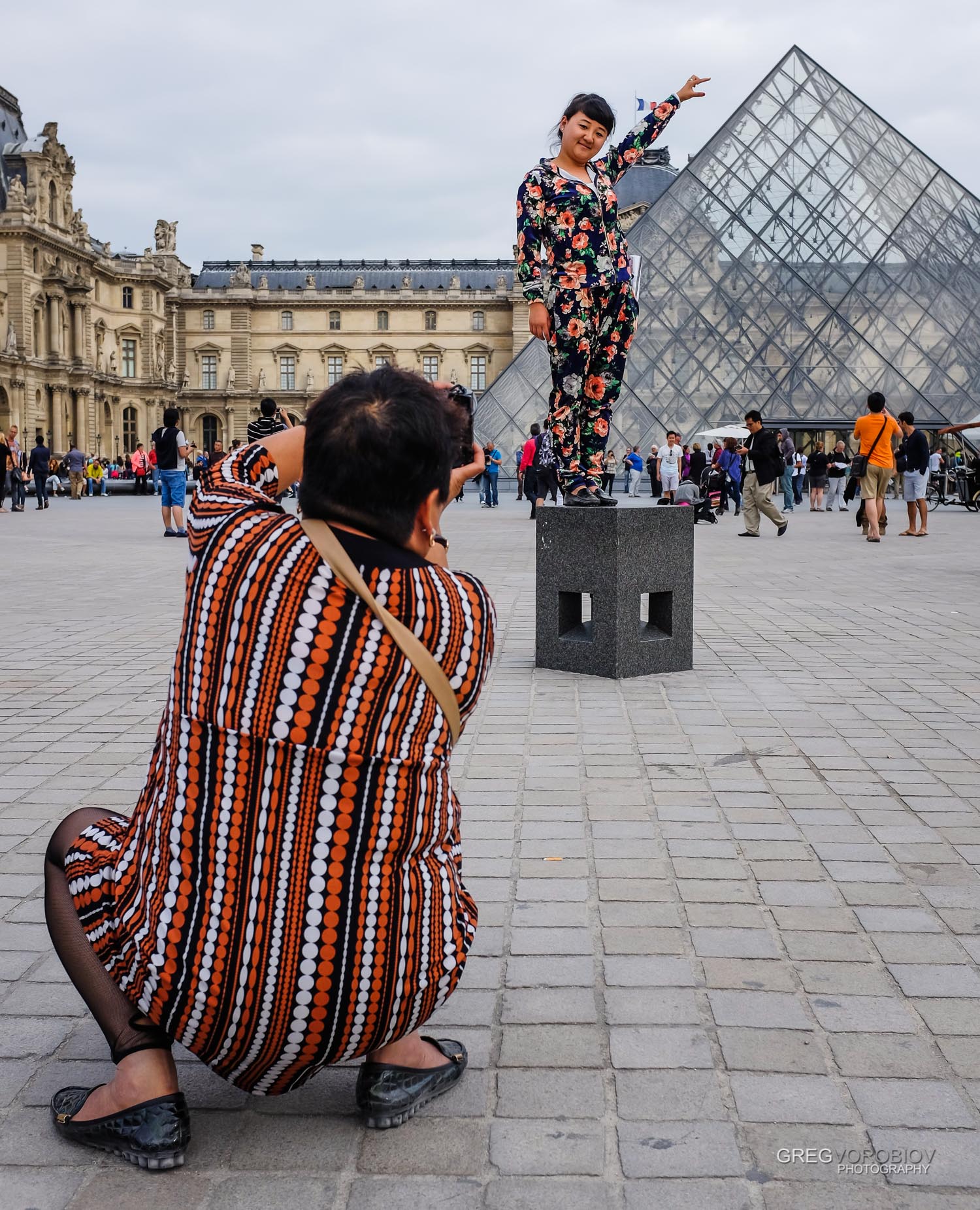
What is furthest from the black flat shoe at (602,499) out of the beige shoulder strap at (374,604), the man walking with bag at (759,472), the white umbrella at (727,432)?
the white umbrella at (727,432)

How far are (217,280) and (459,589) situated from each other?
93293 millimetres

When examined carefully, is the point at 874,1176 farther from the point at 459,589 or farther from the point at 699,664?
the point at 699,664

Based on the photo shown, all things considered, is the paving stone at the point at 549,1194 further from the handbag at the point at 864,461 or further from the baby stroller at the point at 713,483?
the baby stroller at the point at 713,483

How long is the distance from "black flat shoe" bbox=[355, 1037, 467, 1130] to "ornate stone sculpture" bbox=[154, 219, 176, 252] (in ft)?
289

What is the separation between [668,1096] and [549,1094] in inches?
7.4

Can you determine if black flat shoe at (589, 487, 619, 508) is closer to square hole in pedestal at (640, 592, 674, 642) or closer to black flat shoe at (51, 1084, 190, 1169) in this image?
square hole in pedestal at (640, 592, 674, 642)

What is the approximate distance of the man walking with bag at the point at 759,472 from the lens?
14773 mm

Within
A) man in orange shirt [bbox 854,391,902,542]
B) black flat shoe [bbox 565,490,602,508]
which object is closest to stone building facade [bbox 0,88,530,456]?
man in orange shirt [bbox 854,391,902,542]

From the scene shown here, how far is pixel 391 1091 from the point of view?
1.95m

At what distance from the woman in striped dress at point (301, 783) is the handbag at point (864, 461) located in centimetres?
1293

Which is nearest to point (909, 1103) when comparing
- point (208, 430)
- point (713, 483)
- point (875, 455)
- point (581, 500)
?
point (581, 500)

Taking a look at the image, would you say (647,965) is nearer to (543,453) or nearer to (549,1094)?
(549,1094)

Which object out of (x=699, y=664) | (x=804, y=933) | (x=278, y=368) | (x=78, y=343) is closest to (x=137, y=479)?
(x=78, y=343)

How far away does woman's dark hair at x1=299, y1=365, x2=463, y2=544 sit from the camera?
1710 mm
